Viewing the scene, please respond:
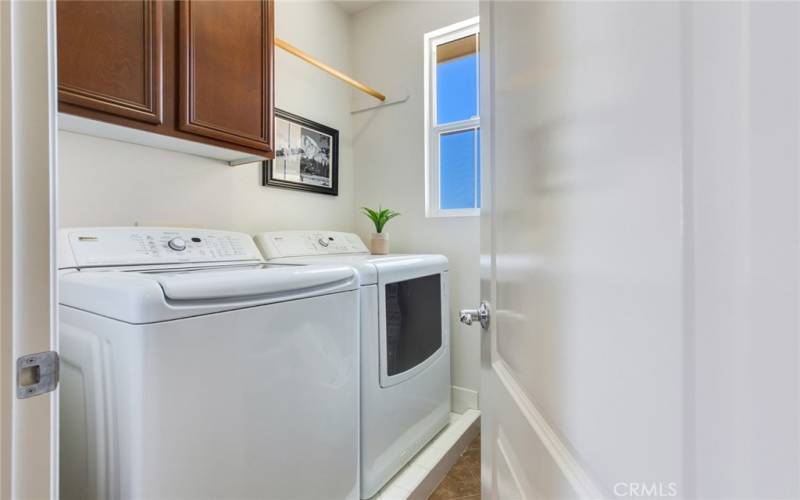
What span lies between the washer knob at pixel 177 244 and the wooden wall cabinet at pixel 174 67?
0.40 metres

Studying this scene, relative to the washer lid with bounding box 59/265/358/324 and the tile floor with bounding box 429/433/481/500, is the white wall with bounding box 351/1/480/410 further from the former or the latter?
the washer lid with bounding box 59/265/358/324

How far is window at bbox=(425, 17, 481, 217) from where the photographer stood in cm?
224

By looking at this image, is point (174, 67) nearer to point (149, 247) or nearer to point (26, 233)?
point (149, 247)

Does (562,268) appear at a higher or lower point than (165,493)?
higher

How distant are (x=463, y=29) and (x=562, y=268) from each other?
228 centimetres

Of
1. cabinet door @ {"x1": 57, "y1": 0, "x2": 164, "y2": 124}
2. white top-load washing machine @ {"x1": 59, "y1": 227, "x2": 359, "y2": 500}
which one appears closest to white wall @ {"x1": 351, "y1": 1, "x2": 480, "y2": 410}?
white top-load washing machine @ {"x1": 59, "y1": 227, "x2": 359, "y2": 500}

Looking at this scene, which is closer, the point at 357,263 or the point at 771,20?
the point at 771,20

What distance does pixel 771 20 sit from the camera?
0.68ft

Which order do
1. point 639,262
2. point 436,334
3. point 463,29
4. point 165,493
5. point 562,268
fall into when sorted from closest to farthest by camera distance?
point 639,262 < point 562,268 < point 165,493 < point 436,334 < point 463,29

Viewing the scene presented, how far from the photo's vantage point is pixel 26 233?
0.49 metres

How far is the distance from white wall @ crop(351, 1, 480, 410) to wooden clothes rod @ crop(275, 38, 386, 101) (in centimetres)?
14

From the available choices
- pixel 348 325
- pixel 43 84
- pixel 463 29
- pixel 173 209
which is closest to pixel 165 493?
pixel 348 325

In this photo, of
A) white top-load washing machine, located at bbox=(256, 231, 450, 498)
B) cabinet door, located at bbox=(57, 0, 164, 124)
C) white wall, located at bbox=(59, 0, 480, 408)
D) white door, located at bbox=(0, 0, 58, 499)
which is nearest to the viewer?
white door, located at bbox=(0, 0, 58, 499)

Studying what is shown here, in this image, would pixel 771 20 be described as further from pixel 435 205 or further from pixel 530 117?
pixel 435 205
